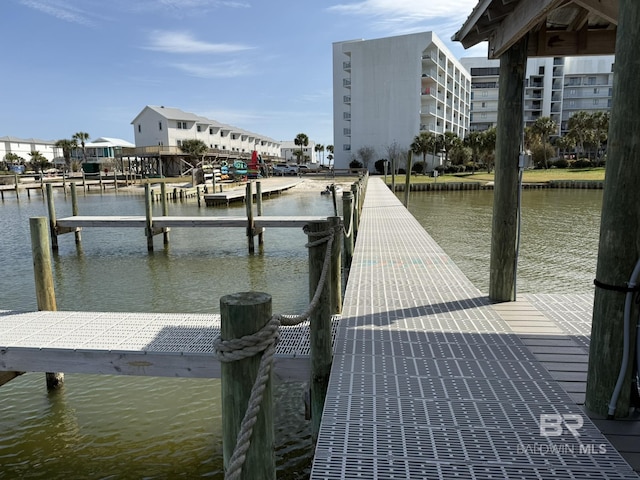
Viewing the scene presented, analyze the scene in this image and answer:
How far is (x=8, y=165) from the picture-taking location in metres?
84.5

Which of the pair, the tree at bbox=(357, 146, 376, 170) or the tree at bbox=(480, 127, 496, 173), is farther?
the tree at bbox=(357, 146, 376, 170)

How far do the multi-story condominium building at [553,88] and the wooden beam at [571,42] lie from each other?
93278 mm

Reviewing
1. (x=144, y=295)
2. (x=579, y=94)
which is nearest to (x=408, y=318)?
(x=144, y=295)

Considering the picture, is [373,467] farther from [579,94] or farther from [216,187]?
[579,94]

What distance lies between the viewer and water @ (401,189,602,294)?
12451 mm

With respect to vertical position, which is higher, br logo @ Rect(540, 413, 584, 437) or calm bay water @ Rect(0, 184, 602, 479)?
br logo @ Rect(540, 413, 584, 437)

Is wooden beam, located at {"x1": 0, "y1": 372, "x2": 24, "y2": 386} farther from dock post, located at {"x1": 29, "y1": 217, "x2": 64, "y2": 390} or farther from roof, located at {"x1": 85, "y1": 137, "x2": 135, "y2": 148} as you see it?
roof, located at {"x1": 85, "y1": 137, "x2": 135, "y2": 148}

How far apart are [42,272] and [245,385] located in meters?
6.19

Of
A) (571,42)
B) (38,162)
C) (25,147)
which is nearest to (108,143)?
(38,162)

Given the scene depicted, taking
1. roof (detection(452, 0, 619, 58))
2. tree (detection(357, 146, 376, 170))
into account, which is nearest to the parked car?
tree (detection(357, 146, 376, 170))

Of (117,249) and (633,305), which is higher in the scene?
(633,305)

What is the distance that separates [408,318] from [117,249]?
1540 cm

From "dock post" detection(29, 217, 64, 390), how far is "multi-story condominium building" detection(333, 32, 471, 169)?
2642 inches

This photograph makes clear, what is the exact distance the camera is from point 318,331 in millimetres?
4066
